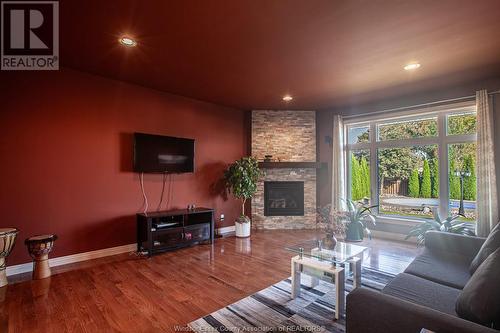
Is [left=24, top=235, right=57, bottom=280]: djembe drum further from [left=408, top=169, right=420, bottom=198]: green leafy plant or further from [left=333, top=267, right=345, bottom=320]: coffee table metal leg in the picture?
[left=408, top=169, right=420, bottom=198]: green leafy plant

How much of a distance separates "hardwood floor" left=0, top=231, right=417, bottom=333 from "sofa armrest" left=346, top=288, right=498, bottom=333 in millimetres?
1406

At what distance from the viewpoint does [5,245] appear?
9.01 feet

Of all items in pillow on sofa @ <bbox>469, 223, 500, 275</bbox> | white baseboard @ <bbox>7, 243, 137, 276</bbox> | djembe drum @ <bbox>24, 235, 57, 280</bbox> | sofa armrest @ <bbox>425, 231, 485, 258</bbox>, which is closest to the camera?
pillow on sofa @ <bbox>469, 223, 500, 275</bbox>

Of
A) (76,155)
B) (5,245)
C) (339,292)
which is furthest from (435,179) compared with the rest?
(5,245)

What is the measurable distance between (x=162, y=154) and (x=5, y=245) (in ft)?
7.19

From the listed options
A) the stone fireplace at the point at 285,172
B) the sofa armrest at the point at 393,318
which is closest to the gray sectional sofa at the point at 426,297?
the sofa armrest at the point at 393,318

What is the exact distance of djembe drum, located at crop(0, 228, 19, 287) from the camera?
272 cm

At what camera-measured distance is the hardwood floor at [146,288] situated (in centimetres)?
214

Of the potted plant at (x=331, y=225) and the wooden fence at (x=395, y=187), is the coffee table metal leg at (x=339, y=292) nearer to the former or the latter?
the potted plant at (x=331, y=225)

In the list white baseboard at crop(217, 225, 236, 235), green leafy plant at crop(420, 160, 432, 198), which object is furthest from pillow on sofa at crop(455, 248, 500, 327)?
white baseboard at crop(217, 225, 236, 235)

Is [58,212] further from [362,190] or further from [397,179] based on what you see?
[397,179]

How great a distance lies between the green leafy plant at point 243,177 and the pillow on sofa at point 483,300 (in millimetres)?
3869

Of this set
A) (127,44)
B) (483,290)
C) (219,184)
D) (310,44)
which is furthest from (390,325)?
(219,184)

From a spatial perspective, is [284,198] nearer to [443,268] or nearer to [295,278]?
[295,278]
